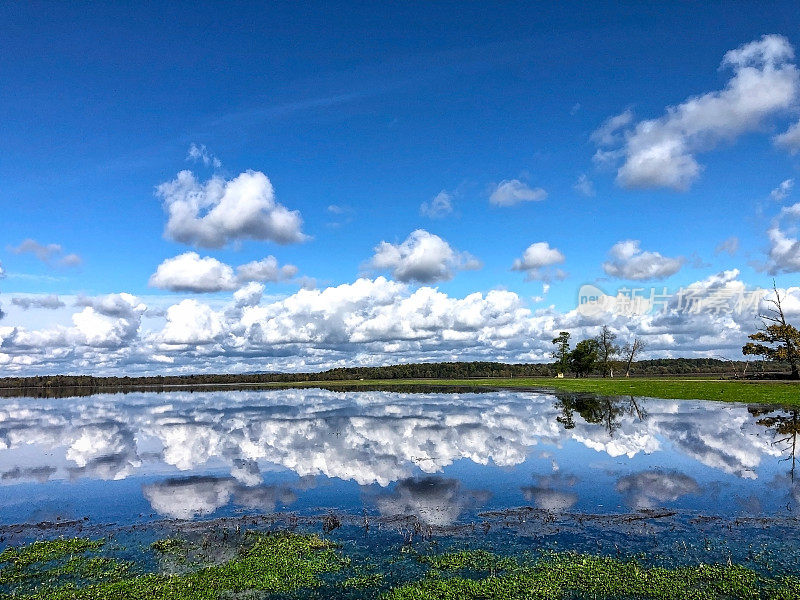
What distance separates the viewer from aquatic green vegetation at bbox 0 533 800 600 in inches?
478

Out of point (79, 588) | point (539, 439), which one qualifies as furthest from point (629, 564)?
point (539, 439)

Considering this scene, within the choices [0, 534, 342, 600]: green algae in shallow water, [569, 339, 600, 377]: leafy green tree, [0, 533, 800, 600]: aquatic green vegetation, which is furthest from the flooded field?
[569, 339, 600, 377]: leafy green tree

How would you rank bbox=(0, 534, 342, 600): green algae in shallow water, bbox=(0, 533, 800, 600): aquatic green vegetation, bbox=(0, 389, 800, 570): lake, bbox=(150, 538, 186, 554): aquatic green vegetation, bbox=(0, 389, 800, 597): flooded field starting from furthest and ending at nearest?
bbox=(0, 389, 800, 570): lake
bbox=(0, 389, 800, 597): flooded field
bbox=(150, 538, 186, 554): aquatic green vegetation
bbox=(0, 534, 342, 600): green algae in shallow water
bbox=(0, 533, 800, 600): aquatic green vegetation

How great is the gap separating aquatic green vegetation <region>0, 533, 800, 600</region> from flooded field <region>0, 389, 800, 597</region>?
1.67 feet

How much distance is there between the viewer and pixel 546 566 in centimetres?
1364

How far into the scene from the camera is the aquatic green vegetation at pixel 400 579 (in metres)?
12.1

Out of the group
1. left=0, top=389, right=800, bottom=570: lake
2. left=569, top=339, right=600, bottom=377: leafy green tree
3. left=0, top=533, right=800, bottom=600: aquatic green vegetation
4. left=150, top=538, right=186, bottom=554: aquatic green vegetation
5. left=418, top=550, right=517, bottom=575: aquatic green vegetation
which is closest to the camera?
left=0, top=533, right=800, bottom=600: aquatic green vegetation

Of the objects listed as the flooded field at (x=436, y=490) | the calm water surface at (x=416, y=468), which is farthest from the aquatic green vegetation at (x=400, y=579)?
the calm water surface at (x=416, y=468)

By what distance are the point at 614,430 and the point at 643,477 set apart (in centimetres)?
1690

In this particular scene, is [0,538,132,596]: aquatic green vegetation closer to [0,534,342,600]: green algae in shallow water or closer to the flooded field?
[0,534,342,600]: green algae in shallow water

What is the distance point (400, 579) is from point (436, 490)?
391 inches

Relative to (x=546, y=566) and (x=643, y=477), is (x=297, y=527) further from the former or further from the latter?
(x=643, y=477)

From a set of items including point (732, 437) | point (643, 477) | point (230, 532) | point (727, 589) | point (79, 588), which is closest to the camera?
point (727, 589)

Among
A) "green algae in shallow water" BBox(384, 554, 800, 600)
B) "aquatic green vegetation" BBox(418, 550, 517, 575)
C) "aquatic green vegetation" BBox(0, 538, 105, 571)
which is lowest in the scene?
"aquatic green vegetation" BBox(0, 538, 105, 571)
